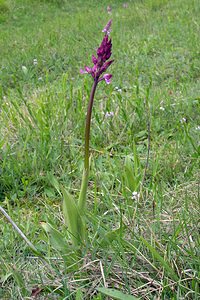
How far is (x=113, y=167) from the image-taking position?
2289 mm

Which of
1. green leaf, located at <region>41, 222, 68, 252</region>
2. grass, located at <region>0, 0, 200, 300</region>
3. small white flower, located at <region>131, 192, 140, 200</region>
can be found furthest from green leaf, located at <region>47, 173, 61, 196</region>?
green leaf, located at <region>41, 222, 68, 252</region>

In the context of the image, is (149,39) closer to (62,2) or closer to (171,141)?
(171,141)

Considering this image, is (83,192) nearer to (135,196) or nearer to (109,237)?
(109,237)

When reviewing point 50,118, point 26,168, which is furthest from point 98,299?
point 50,118

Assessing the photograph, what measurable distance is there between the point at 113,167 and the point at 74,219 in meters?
0.78

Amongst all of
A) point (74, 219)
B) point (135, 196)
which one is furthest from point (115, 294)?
Answer: point (135, 196)

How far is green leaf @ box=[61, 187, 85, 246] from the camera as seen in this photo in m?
1.53

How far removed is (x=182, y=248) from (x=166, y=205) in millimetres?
→ 363

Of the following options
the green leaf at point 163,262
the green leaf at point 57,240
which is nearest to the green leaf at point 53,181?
the green leaf at point 57,240

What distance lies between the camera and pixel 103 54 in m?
1.39

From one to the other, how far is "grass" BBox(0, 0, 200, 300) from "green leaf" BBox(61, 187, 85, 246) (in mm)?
39

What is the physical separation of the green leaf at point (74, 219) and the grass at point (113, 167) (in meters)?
0.04

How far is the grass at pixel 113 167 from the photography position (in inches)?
56.9

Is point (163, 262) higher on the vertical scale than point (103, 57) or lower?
lower
